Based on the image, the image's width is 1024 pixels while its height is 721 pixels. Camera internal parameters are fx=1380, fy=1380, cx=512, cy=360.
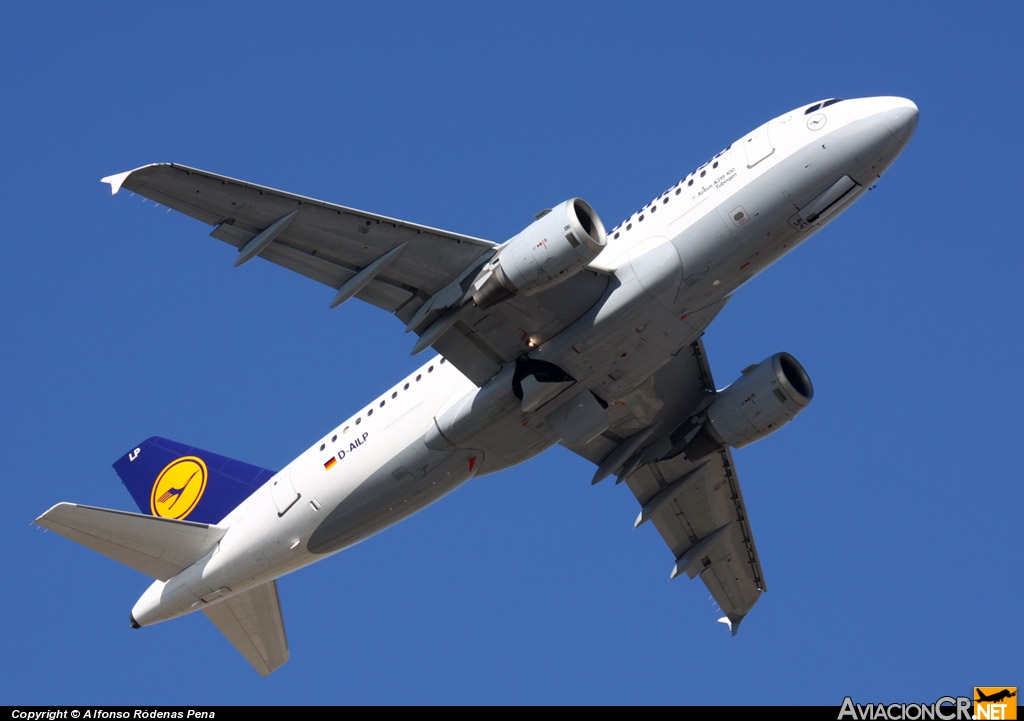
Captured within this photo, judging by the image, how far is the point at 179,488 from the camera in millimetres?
40188

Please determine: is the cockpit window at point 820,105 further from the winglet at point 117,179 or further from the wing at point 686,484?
the winglet at point 117,179

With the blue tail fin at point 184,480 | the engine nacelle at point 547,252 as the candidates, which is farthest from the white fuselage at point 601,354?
the engine nacelle at point 547,252

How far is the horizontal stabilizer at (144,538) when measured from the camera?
119 ft

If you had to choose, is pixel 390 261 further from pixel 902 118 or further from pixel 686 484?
pixel 686 484

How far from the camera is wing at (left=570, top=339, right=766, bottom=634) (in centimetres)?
3888

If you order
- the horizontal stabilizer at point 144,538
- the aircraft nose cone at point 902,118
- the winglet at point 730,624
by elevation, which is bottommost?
the winglet at point 730,624

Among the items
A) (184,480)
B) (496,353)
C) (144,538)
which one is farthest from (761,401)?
(144,538)

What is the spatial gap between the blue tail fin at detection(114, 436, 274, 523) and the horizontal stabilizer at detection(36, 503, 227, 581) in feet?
4.04

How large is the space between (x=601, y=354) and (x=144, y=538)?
Answer: 1350 centimetres

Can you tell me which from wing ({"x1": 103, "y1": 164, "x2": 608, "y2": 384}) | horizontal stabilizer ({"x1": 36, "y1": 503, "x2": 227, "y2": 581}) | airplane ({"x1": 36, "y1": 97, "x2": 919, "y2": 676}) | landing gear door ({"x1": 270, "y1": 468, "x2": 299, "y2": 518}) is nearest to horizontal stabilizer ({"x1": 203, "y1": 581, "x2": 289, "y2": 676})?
airplane ({"x1": 36, "y1": 97, "x2": 919, "y2": 676})

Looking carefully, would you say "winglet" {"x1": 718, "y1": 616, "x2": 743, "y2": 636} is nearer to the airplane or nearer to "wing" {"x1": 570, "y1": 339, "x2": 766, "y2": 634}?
"wing" {"x1": 570, "y1": 339, "x2": 766, "y2": 634}

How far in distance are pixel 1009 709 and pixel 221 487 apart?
2157 cm

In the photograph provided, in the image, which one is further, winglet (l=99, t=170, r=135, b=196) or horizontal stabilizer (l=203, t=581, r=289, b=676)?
horizontal stabilizer (l=203, t=581, r=289, b=676)

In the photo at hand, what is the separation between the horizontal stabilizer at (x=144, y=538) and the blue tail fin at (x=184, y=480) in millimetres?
1230
